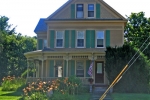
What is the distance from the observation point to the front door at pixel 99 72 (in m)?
25.8

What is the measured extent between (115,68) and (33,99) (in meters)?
8.58

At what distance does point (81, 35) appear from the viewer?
26.8m

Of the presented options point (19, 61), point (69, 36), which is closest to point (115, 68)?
point (69, 36)

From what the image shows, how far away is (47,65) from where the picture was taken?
2644cm

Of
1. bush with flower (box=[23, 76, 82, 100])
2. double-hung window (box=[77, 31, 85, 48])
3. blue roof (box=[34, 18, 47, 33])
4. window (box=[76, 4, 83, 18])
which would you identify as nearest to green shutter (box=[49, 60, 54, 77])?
double-hung window (box=[77, 31, 85, 48])

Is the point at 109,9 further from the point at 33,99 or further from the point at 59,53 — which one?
the point at 33,99

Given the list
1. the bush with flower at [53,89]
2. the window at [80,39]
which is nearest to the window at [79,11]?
the window at [80,39]

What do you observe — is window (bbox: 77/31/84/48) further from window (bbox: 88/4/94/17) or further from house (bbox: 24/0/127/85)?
window (bbox: 88/4/94/17)

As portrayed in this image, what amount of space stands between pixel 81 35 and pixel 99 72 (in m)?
3.72

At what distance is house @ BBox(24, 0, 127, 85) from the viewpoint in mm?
25938

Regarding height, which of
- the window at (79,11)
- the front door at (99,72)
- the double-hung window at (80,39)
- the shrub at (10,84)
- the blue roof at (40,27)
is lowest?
the shrub at (10,84)

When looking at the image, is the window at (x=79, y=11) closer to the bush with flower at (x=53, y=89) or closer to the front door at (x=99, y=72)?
the front door at (x=99, y=72)

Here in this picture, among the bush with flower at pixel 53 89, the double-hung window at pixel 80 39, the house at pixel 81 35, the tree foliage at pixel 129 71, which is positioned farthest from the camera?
the double-hung window at pixel 80 39

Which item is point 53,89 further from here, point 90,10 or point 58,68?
point 90,10
